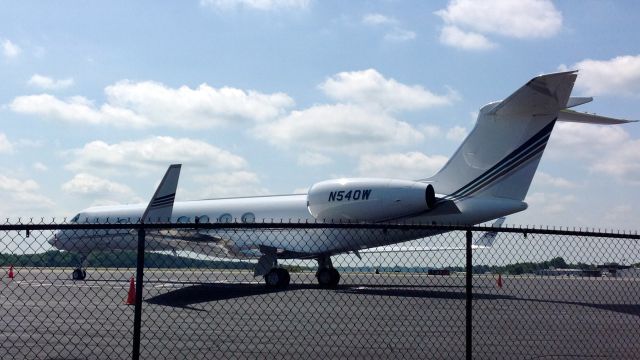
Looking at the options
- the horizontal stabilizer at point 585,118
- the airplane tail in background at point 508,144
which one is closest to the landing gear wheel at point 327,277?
the airplane tail in background at point 508,144

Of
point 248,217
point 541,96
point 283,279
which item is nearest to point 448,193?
point 541,96

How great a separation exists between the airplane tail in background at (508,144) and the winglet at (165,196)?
992 cm

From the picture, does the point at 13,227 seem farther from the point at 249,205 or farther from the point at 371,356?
the point at 249,205

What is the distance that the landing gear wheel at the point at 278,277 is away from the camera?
22156 millimetres

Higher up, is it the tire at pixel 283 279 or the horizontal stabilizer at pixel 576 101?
the horizontal stabilizer at pixel 576 101

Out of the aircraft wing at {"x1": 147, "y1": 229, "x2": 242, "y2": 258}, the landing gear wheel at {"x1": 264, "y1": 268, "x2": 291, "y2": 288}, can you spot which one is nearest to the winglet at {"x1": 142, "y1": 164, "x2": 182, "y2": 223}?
the aircraft wing at {"x1": 147, "y1": 229, "x2": 242, "y2": 258}

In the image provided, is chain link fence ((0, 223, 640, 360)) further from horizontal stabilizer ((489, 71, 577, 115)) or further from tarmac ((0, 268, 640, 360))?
horizontal stabilizer ((489, 71, 577, 115))

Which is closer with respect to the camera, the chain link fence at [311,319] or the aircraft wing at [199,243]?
the chain link fence at [311,319]

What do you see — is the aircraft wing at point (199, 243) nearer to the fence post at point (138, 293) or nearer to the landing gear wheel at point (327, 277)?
the landing gear wheel at point (327, 277)

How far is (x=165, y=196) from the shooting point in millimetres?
25484

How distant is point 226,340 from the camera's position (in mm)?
10383

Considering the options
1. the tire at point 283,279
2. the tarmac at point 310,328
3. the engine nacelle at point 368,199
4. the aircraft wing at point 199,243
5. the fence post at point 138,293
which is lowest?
the tarmac at point 310,328

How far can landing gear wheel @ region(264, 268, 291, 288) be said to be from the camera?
2216 centimetres

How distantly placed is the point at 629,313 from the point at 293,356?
9.67 meters
